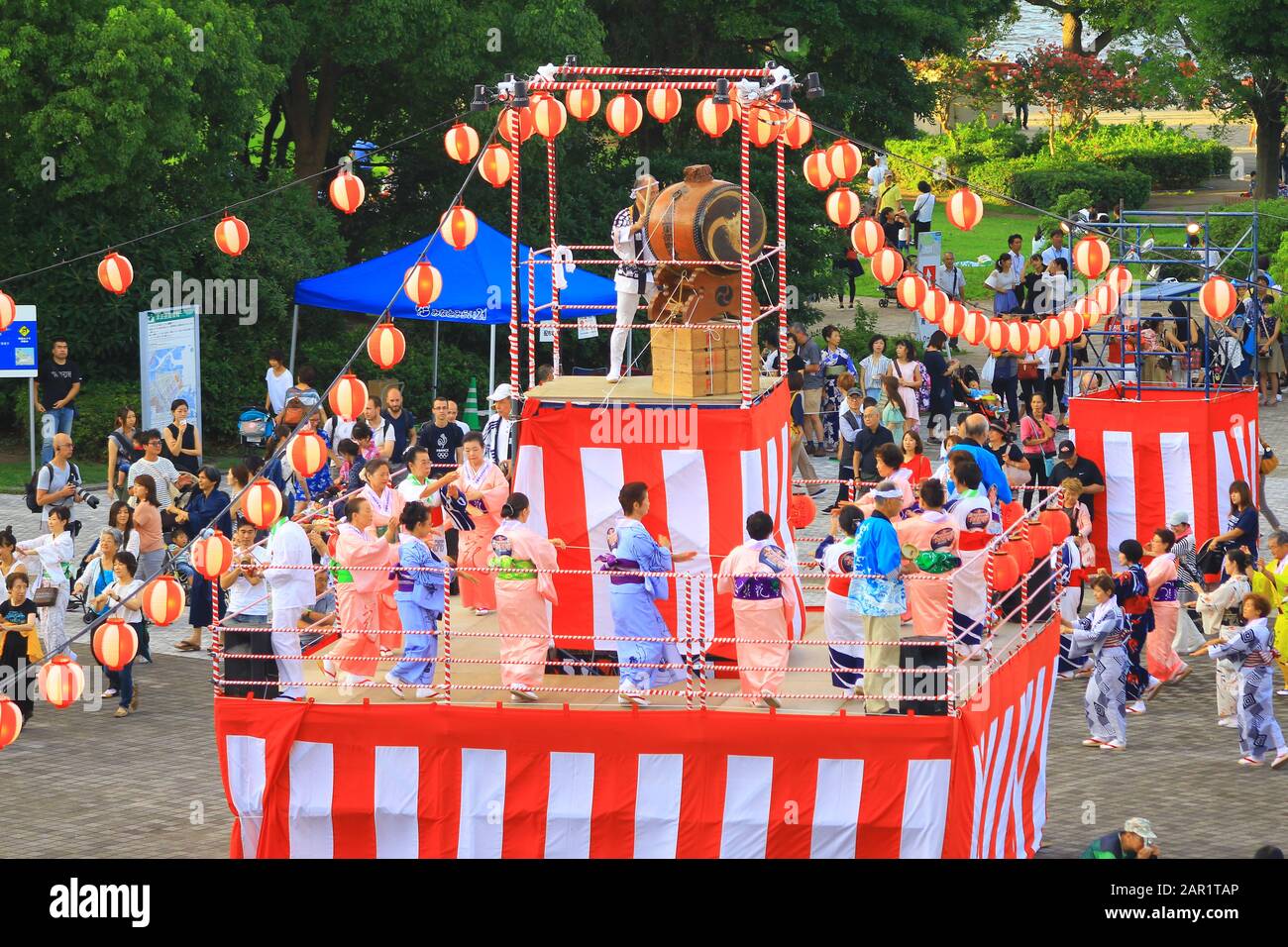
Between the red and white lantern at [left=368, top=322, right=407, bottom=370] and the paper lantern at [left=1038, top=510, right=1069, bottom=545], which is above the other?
the red and white lantern at [left=368, top=322, right=407, bottom=370]

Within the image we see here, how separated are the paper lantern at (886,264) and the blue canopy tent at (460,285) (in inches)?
263

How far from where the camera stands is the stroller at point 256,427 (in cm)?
2616

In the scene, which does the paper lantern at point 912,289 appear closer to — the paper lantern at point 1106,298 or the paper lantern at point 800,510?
the paper lantern at point 1106,298

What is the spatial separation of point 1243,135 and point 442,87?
109ft

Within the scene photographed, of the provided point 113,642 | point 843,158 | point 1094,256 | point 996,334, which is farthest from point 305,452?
point 1094,256

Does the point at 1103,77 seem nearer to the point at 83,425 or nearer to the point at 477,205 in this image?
the point at 477,205

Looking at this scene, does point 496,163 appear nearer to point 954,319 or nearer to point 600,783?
point 954,319

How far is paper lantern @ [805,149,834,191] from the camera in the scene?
20.6 m

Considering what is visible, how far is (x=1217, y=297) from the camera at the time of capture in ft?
66.5

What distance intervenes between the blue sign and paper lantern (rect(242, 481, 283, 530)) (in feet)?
30.4

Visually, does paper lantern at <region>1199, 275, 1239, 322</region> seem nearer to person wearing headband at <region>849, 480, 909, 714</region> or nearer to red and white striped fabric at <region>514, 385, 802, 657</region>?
red and white striped fabric at <region>514, 385, 802, 657</region>

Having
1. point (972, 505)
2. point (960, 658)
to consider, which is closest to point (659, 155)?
point (972, 505)

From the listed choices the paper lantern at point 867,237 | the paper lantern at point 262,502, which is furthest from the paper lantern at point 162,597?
the paper lantern at point 867,237

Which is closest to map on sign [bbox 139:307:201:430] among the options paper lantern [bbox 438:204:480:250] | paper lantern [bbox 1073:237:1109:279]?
paper lantern [bbox 438:204:480:250]
